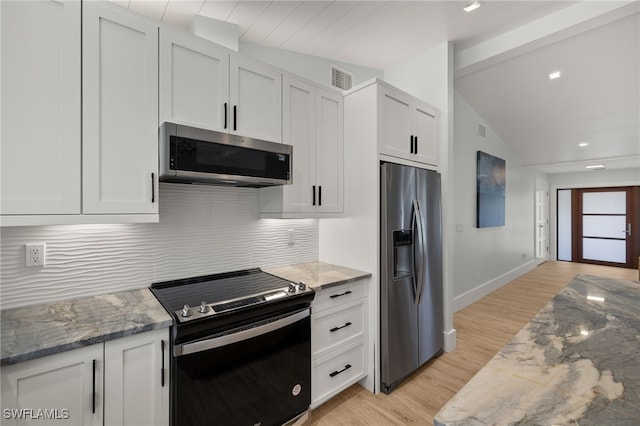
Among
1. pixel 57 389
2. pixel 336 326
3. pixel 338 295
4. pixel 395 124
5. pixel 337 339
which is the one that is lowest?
pixel 337 339

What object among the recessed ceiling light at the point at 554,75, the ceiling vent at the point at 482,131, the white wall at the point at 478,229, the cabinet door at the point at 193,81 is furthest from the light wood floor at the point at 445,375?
the recessed ceiling light at the point at 554,75

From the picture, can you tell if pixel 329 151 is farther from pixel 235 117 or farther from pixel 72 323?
pixel 72 323

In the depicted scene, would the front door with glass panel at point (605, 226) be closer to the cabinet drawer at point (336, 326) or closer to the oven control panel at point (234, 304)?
the cabinet drawer at point (336, 326)

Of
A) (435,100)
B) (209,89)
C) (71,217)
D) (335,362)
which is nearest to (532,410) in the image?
(335,362)

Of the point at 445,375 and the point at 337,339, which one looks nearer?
the point at 337,339

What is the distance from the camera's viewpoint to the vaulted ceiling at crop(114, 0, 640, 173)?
7.24 feet

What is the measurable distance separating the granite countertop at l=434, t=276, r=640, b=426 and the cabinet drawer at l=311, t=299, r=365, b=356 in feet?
4.00

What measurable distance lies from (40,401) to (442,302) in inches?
114

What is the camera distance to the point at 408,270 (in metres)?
2.46

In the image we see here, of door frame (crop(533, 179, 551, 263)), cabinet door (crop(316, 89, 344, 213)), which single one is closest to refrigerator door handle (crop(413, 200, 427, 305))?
cabinet door (crop(316, 89, 344, 213))

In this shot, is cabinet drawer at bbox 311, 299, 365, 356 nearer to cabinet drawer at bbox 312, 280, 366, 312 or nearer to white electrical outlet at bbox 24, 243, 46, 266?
cabinet drawer at bbox 312, 280, 366, 312

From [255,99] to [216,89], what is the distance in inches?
10.5

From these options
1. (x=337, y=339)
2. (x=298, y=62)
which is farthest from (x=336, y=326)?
(x=298, y=62)

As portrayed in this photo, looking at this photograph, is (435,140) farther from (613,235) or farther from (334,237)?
(613,235)
